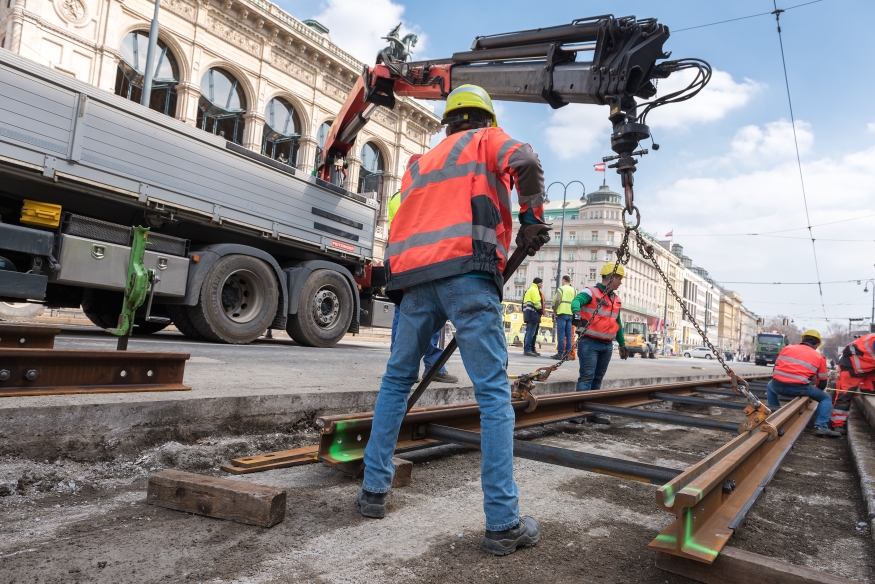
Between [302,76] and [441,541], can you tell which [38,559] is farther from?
[302,76]

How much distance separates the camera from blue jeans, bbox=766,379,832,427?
5.58 meters

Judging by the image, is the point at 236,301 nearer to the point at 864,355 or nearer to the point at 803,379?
the point at 803,379

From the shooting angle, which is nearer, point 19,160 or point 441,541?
point 441,541

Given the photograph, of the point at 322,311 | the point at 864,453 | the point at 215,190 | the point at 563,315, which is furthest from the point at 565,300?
the point at 864,453

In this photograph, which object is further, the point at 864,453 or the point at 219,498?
the point at 864,453

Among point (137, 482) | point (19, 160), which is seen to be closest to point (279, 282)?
point (19, 160)

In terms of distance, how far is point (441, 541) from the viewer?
6.40 ft

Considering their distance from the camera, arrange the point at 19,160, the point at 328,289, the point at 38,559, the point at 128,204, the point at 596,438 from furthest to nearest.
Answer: the point at 328,289 → the point at 128,204 → the point at 19,160 → the point at 596,438 → the point at 38,559

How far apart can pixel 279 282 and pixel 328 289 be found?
3.26 ft

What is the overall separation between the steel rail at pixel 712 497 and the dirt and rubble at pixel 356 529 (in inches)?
5.6

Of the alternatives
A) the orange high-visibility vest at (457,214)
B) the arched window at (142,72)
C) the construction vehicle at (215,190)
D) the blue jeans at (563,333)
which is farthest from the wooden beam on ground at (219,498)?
the arched window at (142,72)

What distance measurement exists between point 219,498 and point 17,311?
385 inches

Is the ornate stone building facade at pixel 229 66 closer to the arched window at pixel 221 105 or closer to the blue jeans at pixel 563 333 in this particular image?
the arched window at pixel 221 105

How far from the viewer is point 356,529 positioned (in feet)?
6.61
